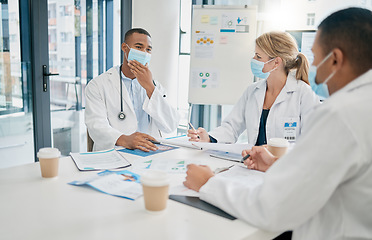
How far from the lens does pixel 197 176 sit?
123 cm

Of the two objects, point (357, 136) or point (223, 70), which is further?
point (223, 70)

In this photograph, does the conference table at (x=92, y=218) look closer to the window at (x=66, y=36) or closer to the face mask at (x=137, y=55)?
the face mask at (x=137, y=55)

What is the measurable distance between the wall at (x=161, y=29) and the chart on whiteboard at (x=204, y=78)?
1.62 ft

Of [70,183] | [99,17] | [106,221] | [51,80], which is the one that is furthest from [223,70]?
[106,221]

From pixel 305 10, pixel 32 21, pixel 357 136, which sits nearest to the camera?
pixel 357 136

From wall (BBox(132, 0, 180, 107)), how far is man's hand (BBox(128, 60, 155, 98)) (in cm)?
172

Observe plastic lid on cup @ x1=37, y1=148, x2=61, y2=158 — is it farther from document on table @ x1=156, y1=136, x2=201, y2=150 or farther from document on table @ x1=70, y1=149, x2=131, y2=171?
document on table @ x1=156, y1=136, x2=201, y2=150

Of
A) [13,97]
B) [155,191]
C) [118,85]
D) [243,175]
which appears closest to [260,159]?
[243,175]

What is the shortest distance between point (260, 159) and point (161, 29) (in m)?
2.89

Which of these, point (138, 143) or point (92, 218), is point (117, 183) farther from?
point (138, 143)

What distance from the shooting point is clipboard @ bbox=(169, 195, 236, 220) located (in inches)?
40.9

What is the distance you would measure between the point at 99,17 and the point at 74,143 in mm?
1389

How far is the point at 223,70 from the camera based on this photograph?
3.69 metres

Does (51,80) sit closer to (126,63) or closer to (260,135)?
(126,63)
